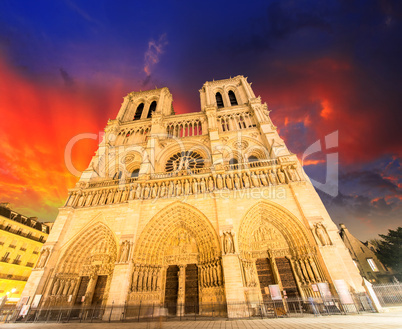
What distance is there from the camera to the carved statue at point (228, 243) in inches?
312

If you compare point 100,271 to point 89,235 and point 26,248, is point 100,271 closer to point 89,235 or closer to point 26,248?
point 89,235

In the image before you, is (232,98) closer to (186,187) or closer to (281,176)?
(281,176)

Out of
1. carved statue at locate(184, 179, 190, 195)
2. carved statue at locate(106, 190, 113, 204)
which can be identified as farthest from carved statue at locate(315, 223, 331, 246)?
carved statue at locate(106, 190, 113, 204)

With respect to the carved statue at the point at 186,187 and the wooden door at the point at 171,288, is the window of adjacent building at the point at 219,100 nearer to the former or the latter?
the carved statue at the point at 186,187

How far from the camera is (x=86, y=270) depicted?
9695mm

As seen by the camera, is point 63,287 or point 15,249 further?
point 15,249

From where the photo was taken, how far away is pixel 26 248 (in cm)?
1662

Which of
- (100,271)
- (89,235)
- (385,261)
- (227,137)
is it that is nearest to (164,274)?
(100,271)

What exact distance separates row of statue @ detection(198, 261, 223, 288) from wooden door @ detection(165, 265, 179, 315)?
4.73 ft

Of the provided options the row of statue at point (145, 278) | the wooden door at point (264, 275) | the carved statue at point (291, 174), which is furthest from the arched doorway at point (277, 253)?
the row of statue at point (145, 278)

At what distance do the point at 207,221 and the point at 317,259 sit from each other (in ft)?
16.7

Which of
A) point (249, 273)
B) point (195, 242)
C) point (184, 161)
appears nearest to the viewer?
point (249, 273)

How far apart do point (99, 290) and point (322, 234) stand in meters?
11.3

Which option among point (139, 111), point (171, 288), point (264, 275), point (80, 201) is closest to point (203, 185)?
point (264, 275)
